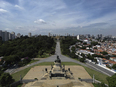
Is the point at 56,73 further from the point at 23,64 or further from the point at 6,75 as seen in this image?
the point at 23,64

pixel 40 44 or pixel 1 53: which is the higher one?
pixel 40 44

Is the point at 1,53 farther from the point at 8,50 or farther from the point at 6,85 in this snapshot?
the point at 6,85

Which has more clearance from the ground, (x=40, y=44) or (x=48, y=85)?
(x=40, y=44)

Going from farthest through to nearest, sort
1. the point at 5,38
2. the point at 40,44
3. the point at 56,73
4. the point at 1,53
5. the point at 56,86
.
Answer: the point at 5,38, the point at 40,44, the point at 1,53, the point at 56,73, the point at 56,86

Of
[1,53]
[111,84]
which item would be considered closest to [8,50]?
[1,53]

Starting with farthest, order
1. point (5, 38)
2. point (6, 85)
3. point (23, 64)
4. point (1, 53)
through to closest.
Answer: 1. point (5, 38)
2. point (1, 53)
3. point (23, 64)
4. point (6, 85)

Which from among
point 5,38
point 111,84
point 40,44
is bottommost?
point 111,84

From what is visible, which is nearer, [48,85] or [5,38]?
[48,85]

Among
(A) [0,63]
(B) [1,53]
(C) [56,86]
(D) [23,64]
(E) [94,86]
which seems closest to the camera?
(C) [56,86]

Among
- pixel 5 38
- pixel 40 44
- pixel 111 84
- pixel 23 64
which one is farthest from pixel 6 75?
pixel 5 38
